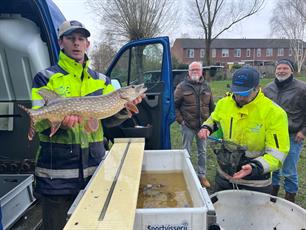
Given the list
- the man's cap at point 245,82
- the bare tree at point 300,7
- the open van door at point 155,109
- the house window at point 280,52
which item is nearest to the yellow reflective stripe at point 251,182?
the man's cap at point 245,82

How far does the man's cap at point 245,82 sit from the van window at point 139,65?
181 centimetres

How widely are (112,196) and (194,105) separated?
385 cm

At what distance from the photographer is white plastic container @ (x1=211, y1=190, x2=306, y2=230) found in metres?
2.93

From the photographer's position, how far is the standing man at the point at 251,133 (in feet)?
9.45

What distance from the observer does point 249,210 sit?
3.07m

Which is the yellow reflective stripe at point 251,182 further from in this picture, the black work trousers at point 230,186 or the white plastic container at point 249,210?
the white plastic container at point 249,210

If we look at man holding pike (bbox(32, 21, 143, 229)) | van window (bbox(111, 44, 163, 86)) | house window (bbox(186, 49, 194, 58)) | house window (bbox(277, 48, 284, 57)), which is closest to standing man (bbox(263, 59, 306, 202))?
van window (bbox(111, 44, 163, 86))

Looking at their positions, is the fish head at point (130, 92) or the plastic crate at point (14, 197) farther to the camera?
the plastic crate at point (14, 197)

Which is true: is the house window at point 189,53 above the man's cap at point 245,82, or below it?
above

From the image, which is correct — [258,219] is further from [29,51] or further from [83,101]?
[29,51]

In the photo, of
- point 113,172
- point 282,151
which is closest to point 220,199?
point 282,151

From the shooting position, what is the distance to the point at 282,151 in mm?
2883

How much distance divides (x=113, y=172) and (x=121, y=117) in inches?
21.9

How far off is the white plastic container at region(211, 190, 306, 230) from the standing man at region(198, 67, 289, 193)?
0.17 metres
